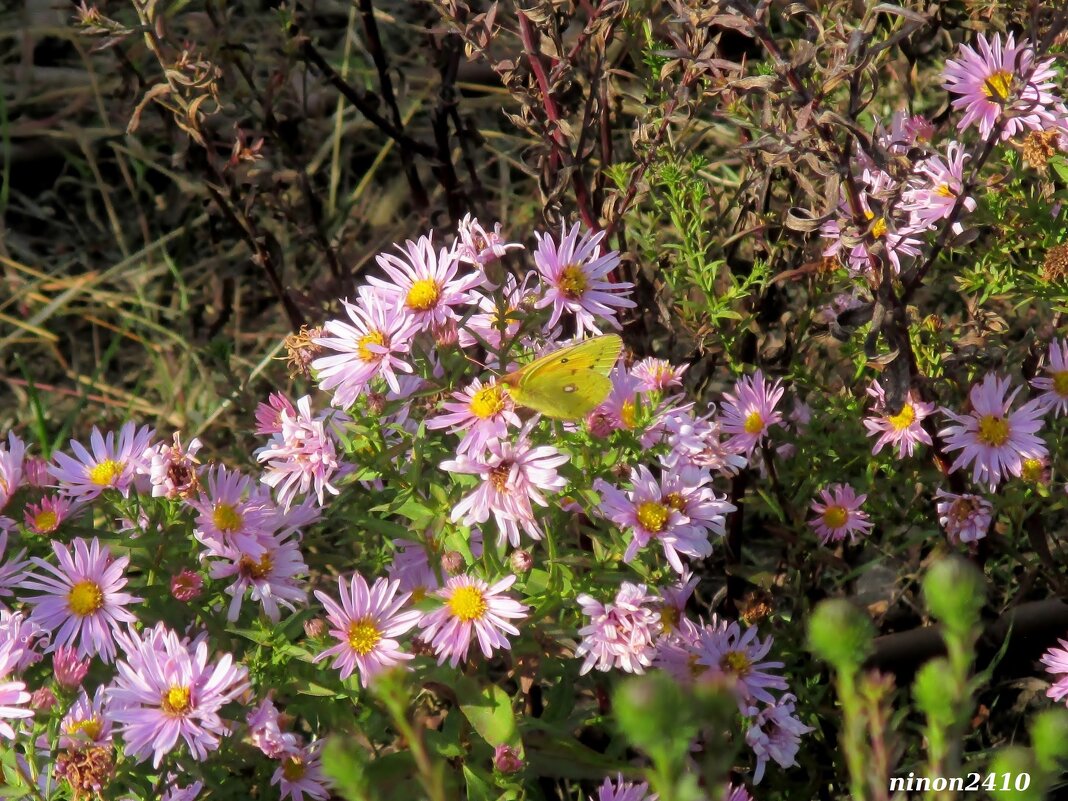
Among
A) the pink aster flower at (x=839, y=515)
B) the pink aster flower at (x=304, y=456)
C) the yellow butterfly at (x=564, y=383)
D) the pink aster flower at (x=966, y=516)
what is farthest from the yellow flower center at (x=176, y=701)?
the pink aster flower at (x=966, y=516)

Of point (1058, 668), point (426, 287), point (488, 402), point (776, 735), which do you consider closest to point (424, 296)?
point (426, 287)

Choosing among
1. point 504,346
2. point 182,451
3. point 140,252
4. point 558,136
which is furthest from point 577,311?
point 140,252

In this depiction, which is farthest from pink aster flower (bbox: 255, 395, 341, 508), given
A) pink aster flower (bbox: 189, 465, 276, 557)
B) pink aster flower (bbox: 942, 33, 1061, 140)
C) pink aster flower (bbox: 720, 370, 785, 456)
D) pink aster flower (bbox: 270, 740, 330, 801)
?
pink aster flower (bbox: 942, 33, 1061, 140)

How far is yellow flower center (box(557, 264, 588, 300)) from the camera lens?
1869 mm

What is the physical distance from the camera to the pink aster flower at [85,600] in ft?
5.72

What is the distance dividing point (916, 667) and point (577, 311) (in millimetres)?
1004

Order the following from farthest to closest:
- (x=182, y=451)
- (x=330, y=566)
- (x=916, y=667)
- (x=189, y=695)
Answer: (x=330, y=566) < (x=916, y=667) < (x=182, y=451) < (x=189, y=695)

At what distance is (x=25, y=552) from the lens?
1828mm

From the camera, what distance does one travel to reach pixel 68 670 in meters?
1.61

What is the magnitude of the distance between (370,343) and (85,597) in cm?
53

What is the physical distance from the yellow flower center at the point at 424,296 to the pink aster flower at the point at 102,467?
0.46 meters

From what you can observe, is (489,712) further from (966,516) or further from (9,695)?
(966,516)

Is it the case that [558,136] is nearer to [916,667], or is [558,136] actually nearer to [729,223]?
[729,223]

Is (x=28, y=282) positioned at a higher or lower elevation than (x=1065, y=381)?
higher
